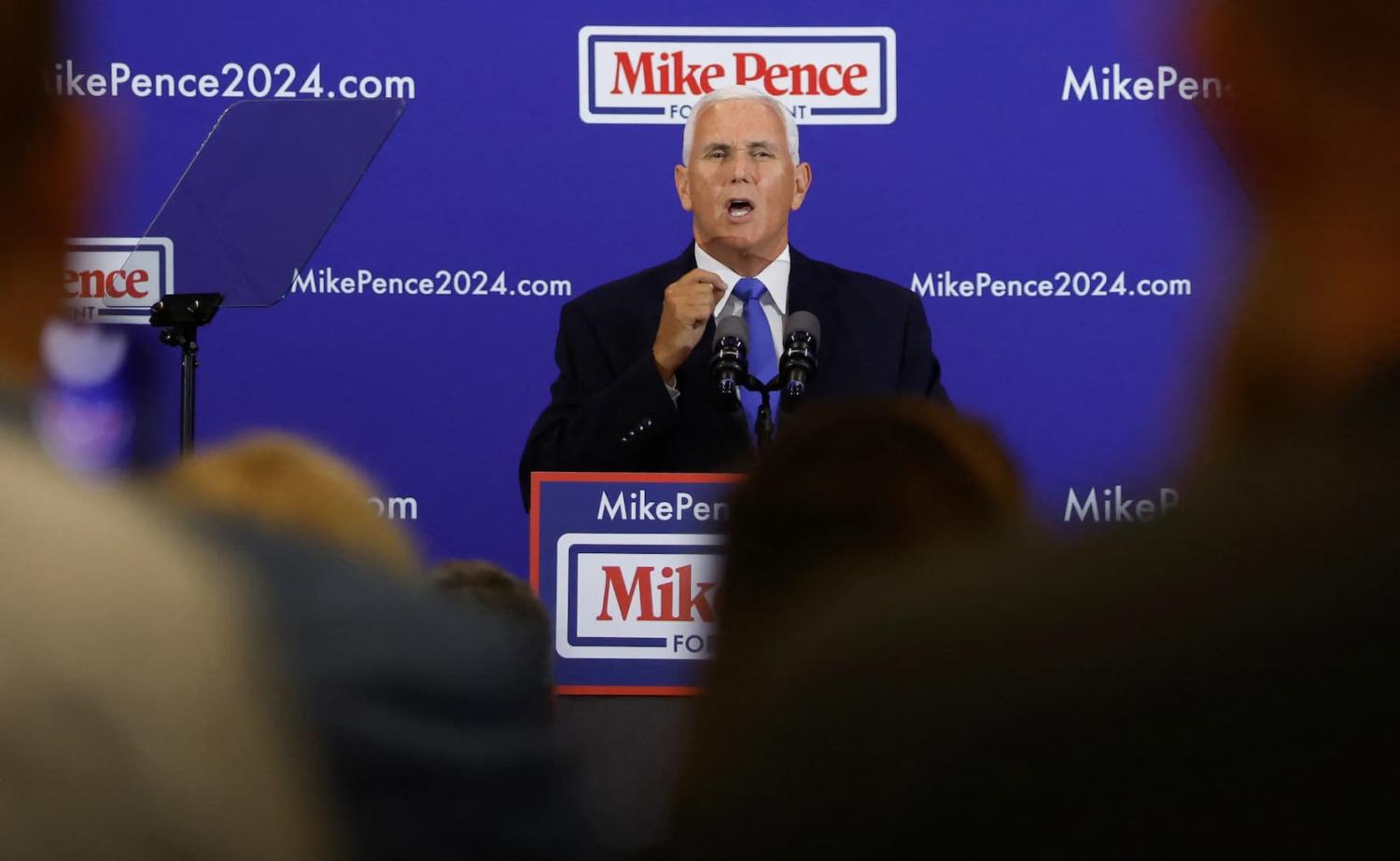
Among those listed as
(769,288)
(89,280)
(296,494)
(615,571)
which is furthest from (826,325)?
(296,494)

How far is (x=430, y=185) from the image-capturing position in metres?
4.47

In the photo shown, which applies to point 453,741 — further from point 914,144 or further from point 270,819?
point 914,144

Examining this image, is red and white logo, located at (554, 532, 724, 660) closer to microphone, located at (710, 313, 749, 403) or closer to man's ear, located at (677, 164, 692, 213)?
microphone, located at (710, 313, 749, 403)

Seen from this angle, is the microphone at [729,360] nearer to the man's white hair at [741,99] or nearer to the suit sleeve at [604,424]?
the suit sleeve at [604,424]

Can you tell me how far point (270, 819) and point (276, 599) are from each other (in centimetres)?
6

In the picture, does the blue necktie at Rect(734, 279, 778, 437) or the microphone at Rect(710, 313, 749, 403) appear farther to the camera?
the blue necktie at Rect(734, 279, 778, 437)

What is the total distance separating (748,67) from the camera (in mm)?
4465

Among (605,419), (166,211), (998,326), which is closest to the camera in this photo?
(166,211)

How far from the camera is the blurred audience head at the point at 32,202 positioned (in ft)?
1.66

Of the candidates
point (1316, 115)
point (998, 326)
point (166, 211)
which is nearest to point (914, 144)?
point (998, 326)

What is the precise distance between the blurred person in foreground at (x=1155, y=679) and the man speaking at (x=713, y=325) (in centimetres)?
303

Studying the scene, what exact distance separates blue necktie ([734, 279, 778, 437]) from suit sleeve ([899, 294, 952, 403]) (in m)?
0.34

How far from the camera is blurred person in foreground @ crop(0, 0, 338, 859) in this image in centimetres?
44

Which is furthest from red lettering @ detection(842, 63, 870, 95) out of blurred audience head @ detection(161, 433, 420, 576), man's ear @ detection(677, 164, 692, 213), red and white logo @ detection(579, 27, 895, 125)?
blurred audience head @ detection(161, 433, 420, 576)
